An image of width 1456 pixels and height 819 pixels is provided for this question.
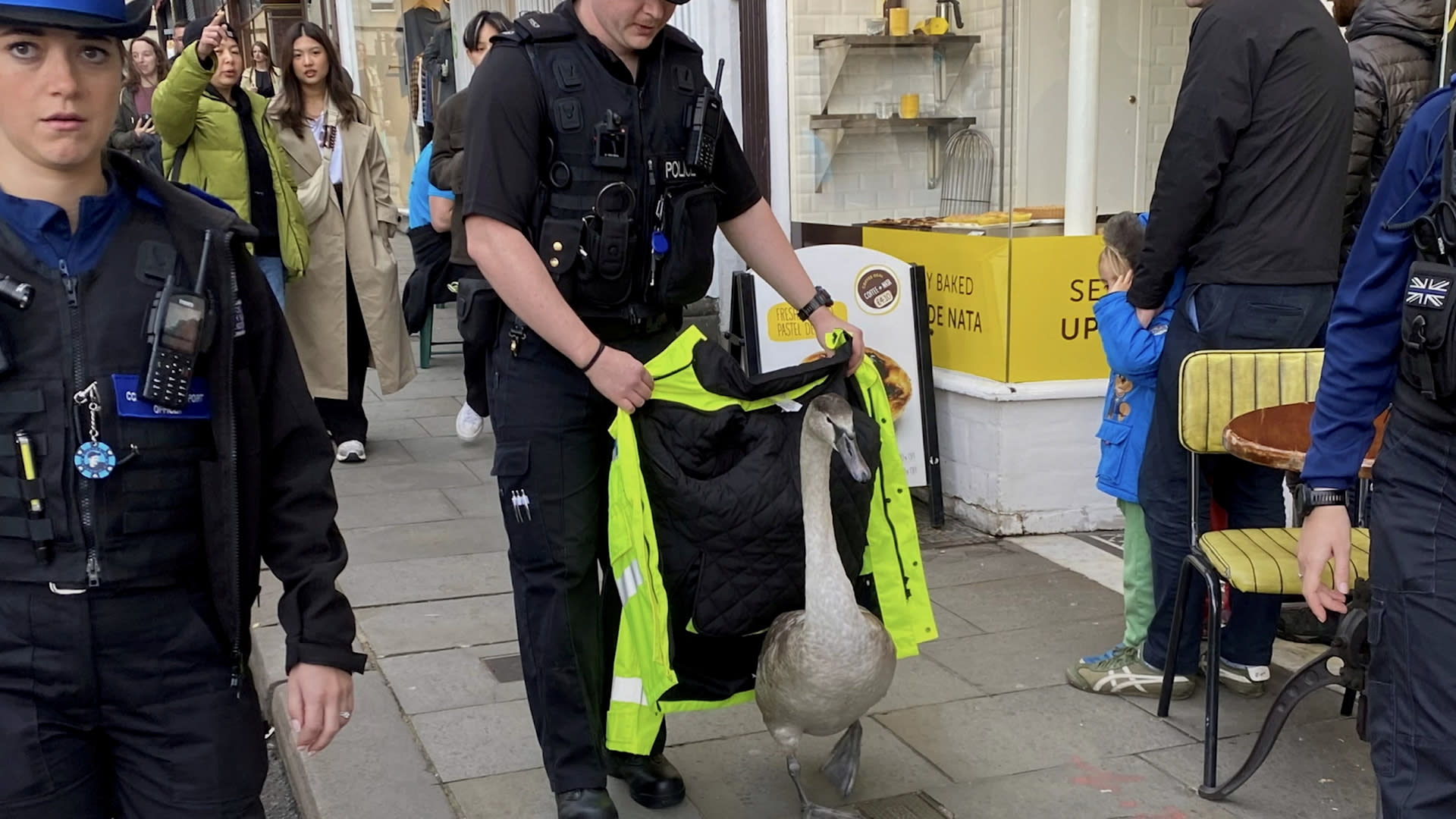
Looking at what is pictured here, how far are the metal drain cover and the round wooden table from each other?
1.19 m

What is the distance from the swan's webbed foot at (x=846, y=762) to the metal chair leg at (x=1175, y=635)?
105cm

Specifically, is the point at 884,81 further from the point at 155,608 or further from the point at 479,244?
the point at 155,608

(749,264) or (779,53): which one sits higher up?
(779,53)

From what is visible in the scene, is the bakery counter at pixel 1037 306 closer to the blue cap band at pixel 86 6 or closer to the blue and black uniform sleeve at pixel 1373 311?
the blue and black uniform sleeve at pixel 1373 311

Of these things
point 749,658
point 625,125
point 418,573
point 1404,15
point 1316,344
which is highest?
point 1404,15

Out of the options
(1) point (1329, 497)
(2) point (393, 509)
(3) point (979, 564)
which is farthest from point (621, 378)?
(2) point (393, 509)

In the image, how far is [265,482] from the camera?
230 centimetres

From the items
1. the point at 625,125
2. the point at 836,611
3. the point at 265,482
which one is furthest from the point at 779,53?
the point at 265,482

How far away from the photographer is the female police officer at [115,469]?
2021 mm

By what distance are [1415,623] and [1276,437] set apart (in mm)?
1352

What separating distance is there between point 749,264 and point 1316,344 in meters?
1.81

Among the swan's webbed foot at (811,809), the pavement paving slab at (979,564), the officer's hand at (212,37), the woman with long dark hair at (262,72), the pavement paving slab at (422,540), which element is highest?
the woman with long dark hair at (262,72)

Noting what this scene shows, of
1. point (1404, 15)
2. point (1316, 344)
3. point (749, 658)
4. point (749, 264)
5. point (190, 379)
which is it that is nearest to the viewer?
point (190, 379)

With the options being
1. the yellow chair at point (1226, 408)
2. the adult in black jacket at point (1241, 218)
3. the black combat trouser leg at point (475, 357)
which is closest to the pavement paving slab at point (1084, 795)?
the yellow chair at point (1226, 408)
